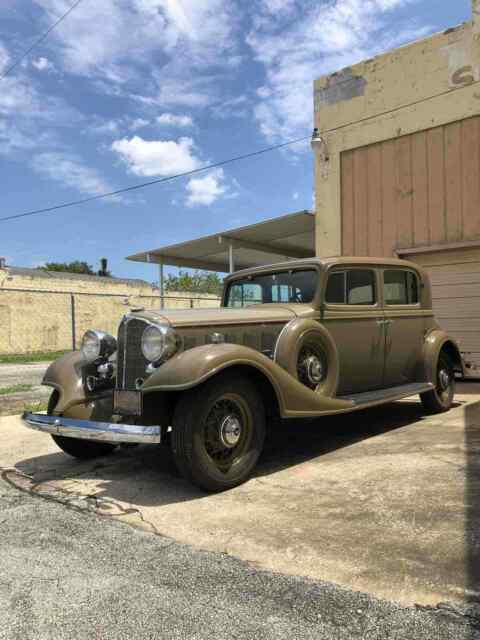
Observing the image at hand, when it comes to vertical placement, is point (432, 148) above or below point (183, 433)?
above

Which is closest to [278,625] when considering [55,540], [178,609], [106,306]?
[178,609]

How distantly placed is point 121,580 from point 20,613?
43cm

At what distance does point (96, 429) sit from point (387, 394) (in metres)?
2.71

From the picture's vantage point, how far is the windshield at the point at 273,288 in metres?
4.86

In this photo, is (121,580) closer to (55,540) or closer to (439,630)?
(55,540)

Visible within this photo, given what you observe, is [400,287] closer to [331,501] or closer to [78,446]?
[331,501]

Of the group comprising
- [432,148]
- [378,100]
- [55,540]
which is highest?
[378,100]

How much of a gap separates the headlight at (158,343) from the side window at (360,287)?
1.95 meters

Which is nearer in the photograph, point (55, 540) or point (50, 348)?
point (55, 540)

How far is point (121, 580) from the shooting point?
2.33 m


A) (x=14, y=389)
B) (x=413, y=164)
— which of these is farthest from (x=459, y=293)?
(x=14, y=389)

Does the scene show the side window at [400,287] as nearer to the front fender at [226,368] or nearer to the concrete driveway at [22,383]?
the front fender at [226,368]

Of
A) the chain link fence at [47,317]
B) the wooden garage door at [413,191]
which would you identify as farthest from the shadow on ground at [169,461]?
the chain link fence at [47,317]

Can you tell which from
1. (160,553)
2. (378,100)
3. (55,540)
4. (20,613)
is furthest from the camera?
(378,100)
